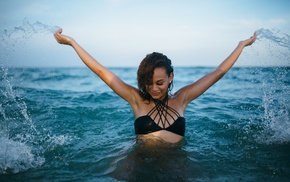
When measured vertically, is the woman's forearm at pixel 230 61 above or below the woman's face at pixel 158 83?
above

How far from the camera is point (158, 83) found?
323 centimetres

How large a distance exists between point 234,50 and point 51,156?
3.40 meters

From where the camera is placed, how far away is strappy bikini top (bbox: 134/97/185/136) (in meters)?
3.34

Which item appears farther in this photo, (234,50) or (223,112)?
(223,112)

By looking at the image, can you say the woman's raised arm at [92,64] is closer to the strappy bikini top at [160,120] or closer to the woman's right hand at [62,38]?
the woman's right hand at [62,38]

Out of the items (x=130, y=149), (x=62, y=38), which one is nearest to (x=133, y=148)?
(x=130, y=149)

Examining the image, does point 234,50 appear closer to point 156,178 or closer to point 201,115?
point 156,178

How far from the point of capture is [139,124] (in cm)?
337

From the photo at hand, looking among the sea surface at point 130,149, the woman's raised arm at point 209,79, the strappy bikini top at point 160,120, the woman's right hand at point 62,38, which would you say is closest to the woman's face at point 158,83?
the strappy bikini top at point 160,120

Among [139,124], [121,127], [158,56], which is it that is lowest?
[121,127]

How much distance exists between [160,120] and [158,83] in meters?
0.56

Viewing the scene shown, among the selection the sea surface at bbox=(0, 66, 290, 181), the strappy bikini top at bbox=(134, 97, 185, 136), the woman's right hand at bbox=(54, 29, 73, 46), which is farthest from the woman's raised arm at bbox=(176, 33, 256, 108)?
the woman's right hand at bbox=(54, 29, 73, 46)

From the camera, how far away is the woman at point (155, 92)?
323 cm

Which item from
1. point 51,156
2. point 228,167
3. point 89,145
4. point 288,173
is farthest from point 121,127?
point 288,173
